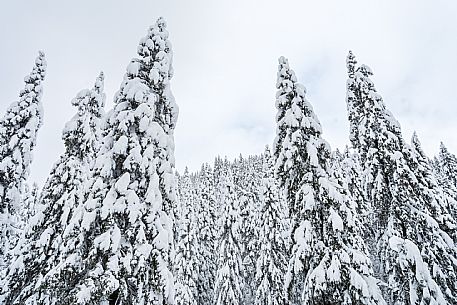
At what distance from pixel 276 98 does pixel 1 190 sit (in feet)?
51.6

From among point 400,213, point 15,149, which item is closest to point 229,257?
point 400,213

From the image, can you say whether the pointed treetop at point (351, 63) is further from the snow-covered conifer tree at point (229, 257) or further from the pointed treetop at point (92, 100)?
the snow-covered conifer tree at point (229, 257)

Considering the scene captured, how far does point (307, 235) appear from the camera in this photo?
1292 centimetres

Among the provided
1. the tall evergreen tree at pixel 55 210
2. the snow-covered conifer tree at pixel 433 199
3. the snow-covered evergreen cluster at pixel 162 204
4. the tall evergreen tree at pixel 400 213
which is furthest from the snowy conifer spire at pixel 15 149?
the snow-covered conifer tree at pixel 433 199

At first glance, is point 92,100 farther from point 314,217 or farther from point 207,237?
point 207,237

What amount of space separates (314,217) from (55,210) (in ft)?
44.0

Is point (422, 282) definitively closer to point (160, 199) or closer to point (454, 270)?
point (454, 270)

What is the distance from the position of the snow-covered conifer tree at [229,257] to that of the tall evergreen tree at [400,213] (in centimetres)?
1696

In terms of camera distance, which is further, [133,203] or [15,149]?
[15,149]

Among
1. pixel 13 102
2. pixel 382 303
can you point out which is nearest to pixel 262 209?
pixel 382 303

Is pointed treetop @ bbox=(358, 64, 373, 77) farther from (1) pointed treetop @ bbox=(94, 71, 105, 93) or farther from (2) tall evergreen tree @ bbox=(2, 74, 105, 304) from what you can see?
(1) pointed treetop @ bbox=(94, 71, 105, 93)

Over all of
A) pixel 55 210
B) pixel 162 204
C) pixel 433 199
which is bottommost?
pixel 162 204

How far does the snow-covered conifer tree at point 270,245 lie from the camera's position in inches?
1028

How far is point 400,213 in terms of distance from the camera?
14523 millimetres
